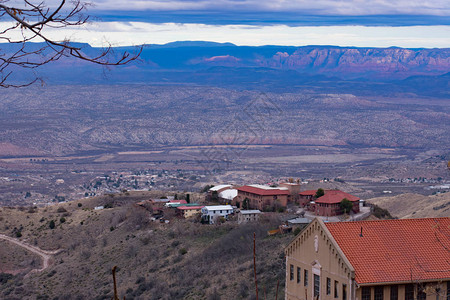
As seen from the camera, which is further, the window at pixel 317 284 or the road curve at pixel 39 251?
the road curve at pixel 39 251

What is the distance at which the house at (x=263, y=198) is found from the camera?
194ft

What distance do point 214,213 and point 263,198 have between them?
488 cm

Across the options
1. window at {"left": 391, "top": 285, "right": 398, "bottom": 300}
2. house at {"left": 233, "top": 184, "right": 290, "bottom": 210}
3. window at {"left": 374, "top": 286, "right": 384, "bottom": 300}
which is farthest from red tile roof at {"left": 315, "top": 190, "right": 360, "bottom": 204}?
window at {"left": 374, "top": 286, "right": 384, "bottom": 300}

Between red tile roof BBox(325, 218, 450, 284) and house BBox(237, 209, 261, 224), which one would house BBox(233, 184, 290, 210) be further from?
red tile roof BBox(325, 218, 450, 284)

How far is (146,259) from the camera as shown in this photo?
167 feet

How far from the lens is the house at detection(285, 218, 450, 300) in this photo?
20.5 meters

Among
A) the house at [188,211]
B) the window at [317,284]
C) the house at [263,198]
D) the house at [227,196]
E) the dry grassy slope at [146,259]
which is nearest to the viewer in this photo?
the window at [317,284]

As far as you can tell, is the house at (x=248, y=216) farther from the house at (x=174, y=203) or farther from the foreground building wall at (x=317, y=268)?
the foreground building wall at (x=317, y=268)

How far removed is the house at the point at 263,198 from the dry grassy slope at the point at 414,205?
15875 millimetres

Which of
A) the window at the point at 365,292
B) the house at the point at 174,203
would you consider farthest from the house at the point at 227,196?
the window at the point at 365,292

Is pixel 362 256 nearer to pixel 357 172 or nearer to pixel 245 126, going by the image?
pixel 357 172

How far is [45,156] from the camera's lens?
194750mm

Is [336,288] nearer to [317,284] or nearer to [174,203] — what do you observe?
[317,284]

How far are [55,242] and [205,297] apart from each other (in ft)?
85.8
